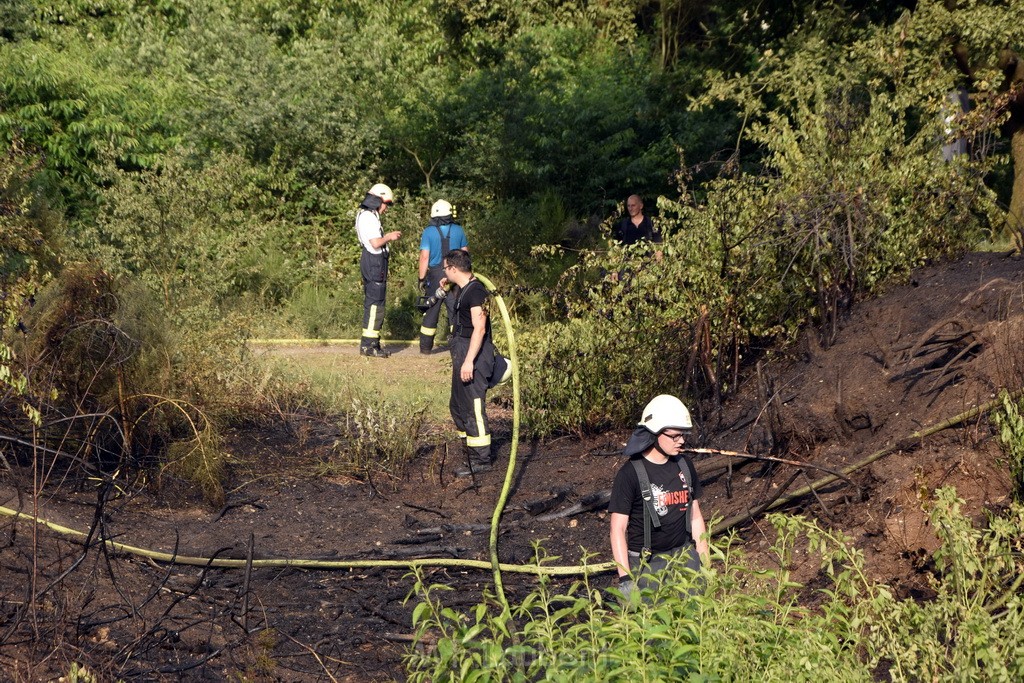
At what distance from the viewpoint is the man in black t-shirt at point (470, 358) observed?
8969 millimetres

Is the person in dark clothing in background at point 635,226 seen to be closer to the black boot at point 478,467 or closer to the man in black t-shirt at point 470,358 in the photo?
the man in black t-shirt at point 470,358

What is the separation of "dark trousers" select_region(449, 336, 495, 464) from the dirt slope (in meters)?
0.33

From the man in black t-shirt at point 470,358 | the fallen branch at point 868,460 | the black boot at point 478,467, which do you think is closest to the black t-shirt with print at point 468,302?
the man in black t-shirt at point 470,358

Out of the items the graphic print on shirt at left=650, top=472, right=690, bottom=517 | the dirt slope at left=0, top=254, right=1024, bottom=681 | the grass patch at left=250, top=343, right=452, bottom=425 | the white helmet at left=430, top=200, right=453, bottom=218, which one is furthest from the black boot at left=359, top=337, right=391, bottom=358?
the graphic print on shirt at left=650, top=472, right=690, bottom=517

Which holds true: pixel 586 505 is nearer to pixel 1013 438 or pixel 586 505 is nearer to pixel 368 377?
pixel 1013 438

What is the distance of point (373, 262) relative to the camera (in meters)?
13.3

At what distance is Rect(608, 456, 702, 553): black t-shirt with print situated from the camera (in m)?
5.96

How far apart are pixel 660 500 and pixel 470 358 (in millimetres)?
3292

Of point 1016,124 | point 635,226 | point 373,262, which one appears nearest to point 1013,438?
point 635,226

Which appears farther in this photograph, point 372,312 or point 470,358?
point 372,312

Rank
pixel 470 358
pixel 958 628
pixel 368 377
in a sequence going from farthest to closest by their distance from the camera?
pixel 368 377
pixel 470 358
pixel 958 628

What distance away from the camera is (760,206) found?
9492 mm

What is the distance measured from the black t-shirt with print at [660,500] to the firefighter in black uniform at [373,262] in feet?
24.8

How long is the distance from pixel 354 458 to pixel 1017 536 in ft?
17.2
